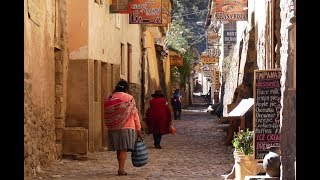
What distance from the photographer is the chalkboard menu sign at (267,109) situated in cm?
1029

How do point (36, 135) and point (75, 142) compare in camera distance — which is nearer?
point (36, 135)

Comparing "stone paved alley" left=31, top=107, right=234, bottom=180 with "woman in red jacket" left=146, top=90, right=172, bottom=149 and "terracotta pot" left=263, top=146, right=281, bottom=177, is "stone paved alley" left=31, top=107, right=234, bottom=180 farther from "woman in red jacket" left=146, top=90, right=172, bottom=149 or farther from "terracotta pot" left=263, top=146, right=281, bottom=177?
"terracotta pot" left=263, top=146, right=281, bottom=177

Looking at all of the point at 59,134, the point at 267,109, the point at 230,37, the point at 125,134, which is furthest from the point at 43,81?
the point at 230,37

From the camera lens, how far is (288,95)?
23.7ft

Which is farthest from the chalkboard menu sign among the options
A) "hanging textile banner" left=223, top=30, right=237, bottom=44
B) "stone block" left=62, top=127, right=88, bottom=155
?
"hanging textile banner" left=223, top=30, right=237, bottom=44

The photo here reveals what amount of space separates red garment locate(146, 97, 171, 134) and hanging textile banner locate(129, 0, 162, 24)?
2.29 meters

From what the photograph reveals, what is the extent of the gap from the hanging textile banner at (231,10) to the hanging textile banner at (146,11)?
96.6 inches

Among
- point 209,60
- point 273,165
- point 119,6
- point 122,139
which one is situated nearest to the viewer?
point 273,165

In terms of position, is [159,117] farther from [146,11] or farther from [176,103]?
[176,103]

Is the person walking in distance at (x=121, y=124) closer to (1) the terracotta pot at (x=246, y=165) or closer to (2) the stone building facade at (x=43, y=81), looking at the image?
(2) the stone building facade at (x=43, y=81)

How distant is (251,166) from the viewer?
10352 millimetres

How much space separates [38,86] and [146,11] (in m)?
6.95

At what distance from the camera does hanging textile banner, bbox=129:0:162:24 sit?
19.2m
